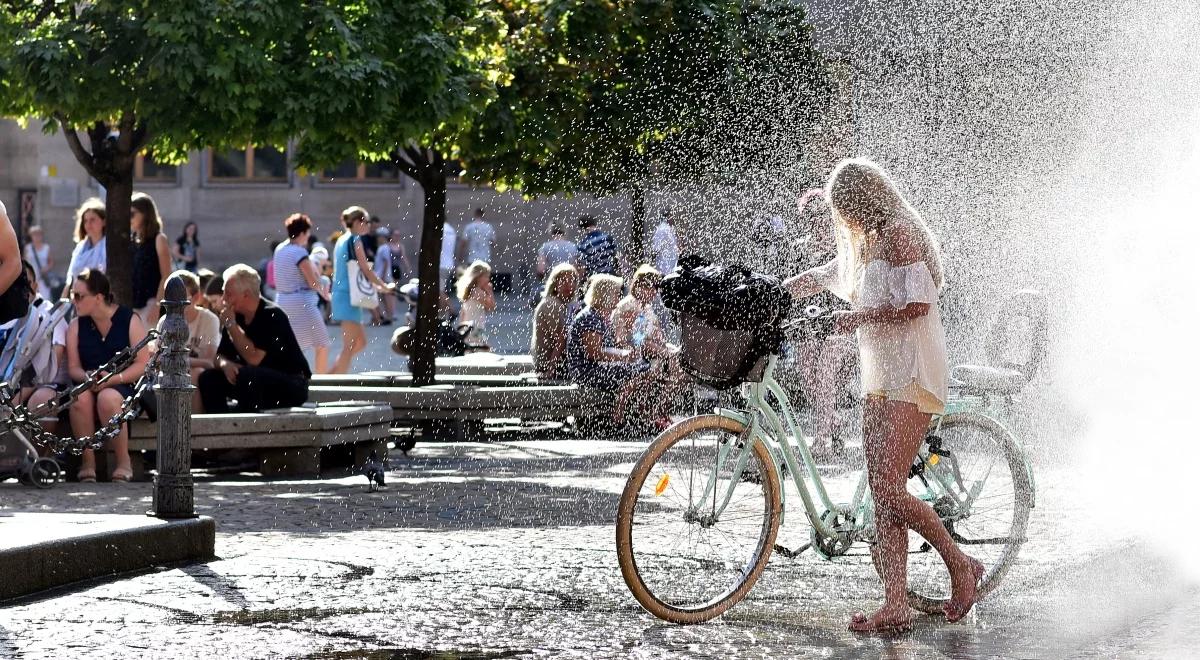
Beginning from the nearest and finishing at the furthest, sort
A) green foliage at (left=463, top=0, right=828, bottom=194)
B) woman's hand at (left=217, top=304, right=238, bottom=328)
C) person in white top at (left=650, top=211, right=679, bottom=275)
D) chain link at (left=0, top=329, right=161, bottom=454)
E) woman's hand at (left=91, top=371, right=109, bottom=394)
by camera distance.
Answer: chain link at (left=0, top=329, right=161, bottom=454) → woman's hand at (left=91, top=371, right=109, bottom=394) → woman's hand at (left=217, top=304, right=238, bottom=328) → green foliage at (left=463, top=0, right=828, bottom=194) → person in white top at (left=650, top=211, right=679, bottom=275)

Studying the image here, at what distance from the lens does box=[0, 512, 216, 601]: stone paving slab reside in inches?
286

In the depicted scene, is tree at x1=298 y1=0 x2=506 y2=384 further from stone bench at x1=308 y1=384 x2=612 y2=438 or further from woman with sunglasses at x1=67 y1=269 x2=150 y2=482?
woman with sunglasses at x1=67 y1=269 x2=150 y2=482

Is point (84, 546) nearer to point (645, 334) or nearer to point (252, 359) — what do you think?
point (252, 359)

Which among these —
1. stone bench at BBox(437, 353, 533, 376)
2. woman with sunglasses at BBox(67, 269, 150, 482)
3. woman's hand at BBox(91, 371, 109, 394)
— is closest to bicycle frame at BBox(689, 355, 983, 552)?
woman's hand at BBox(91, 371, 109, 394)

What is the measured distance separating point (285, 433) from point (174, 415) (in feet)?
11.5

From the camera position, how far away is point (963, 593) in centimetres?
677

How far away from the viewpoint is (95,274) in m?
12.0

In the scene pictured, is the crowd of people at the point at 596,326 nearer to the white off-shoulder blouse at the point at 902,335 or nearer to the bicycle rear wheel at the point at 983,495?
the white off-shoulder blouse at the point at 902,335

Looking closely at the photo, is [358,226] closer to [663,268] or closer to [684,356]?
[663,268]

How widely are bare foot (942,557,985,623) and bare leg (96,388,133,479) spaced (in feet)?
20.2

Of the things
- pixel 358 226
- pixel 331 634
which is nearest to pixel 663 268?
pixel 358 226

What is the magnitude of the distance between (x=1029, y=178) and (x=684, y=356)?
1332 centimetres

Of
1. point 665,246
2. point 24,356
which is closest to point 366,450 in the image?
point 24,356

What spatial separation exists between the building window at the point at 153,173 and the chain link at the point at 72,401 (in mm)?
35875
